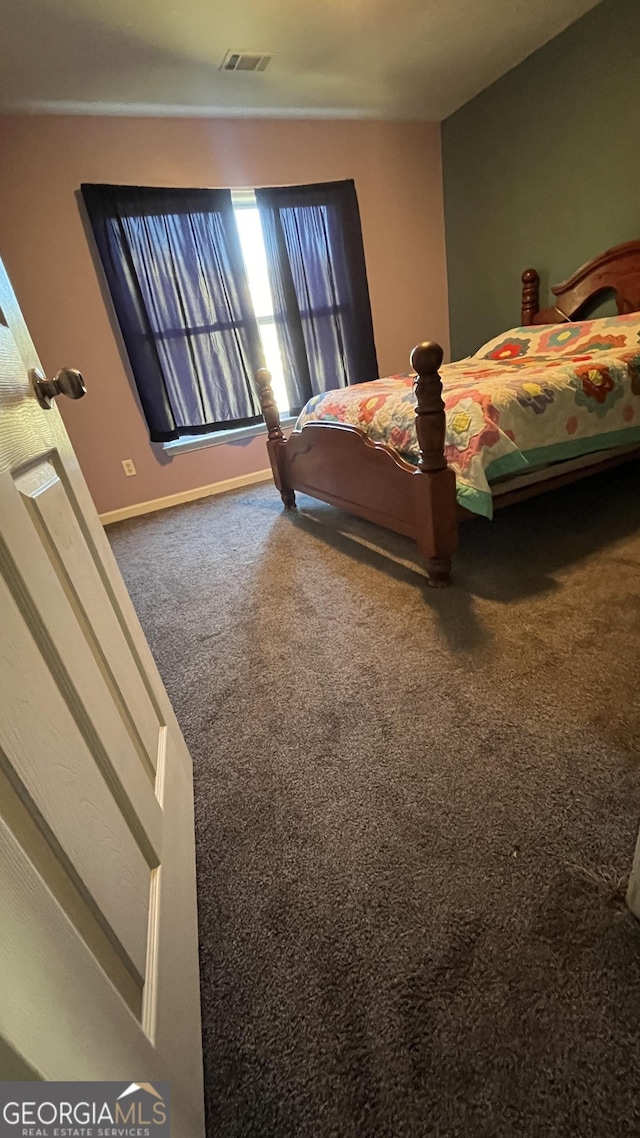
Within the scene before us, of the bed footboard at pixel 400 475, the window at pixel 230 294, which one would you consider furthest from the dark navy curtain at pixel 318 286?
the bed footboard at pixel 400 475

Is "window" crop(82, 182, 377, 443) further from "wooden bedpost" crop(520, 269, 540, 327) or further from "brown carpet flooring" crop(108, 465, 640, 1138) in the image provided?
"brown carpet flooring" crop(108, 465, 640, 1138)

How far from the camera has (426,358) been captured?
165cm

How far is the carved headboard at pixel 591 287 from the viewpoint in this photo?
2914 millimetres

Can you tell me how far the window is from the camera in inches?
118

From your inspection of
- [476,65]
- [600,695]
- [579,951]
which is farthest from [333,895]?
[476,65]

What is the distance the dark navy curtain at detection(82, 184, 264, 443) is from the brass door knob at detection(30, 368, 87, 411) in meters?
2.63

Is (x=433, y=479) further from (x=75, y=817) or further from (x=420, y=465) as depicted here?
(x=75, y=817)

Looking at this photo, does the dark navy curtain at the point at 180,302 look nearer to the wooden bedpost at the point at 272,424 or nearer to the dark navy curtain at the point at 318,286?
the dark navy curtain at the point at 318,286

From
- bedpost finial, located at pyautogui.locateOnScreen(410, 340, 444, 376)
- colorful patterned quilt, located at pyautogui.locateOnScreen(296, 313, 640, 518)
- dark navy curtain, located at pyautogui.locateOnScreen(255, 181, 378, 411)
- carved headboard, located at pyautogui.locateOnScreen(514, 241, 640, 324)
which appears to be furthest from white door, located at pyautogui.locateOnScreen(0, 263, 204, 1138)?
carved headboard, located at pyautogui.locateOnScreen(514, 241, 640, 324)

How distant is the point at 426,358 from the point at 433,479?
15.7 inches

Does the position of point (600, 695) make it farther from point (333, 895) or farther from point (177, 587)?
point (177, 587)

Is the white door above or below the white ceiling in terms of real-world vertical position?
below

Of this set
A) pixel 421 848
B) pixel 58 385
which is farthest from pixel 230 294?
pixel 421 848

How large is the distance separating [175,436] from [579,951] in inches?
128
